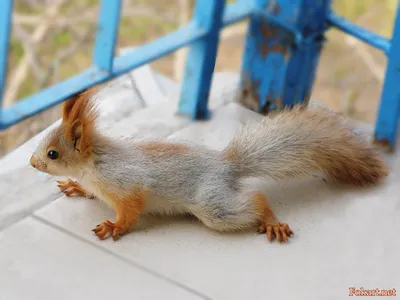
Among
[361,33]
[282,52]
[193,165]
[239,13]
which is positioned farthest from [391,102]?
[193,165]

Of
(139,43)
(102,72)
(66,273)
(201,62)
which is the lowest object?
(66,273)

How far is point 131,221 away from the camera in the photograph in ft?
5.00

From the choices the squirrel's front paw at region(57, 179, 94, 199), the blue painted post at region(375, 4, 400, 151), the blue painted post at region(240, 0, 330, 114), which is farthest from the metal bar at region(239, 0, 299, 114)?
the squirrel's front paw at region(57, 179, 94, 199)

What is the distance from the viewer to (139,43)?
3260 millimetres

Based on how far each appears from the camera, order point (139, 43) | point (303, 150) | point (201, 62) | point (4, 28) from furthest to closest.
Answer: point (139, 43), point (201, 62), point (303, 150), point (4, 28)

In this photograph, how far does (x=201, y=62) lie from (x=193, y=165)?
532mm

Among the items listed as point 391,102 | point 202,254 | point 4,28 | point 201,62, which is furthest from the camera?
point 201,62

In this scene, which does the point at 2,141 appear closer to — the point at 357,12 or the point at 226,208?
the point at 226,208

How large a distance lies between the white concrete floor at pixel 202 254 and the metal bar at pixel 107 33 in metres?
0.34

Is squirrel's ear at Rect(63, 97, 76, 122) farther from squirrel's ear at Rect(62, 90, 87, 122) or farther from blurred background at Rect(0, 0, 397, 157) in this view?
blurred background at Rect(0, 0, 397, 157)

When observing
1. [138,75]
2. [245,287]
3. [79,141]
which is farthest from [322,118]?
[138,75]

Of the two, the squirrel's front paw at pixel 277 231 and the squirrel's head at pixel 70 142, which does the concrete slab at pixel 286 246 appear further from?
the squirrel's head at pixel 70 142

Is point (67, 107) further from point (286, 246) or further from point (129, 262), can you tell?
point (286, 246)

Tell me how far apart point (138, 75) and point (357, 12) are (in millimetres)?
1502
